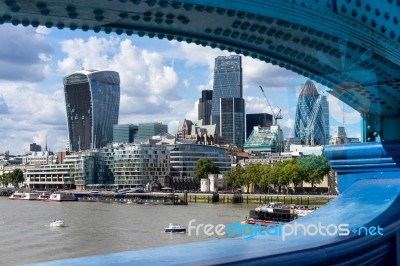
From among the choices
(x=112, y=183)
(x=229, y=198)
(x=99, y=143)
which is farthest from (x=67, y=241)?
(x=99, y=143)

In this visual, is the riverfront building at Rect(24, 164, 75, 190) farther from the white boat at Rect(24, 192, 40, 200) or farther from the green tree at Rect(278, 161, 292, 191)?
the green tree at Rect(278, 161, 292, 191)

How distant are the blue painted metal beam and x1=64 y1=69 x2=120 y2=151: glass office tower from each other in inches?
5994

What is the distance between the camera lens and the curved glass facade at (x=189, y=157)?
10138 cm

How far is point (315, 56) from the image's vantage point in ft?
18.0

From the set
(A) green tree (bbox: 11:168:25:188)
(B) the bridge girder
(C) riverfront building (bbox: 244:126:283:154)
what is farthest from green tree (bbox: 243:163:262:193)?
(B) the bridge girder

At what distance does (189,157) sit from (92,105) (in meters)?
60.0

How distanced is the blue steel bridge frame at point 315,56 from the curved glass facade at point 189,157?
94480 millimetres

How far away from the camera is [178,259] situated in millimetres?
3500

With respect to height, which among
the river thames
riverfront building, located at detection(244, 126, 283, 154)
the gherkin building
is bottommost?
the river thames

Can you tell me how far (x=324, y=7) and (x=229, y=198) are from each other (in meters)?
67.2

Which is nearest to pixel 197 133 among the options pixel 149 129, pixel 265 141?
pixel 265 141

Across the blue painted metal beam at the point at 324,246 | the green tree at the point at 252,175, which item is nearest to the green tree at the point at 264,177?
the green tree at the point at 252,175

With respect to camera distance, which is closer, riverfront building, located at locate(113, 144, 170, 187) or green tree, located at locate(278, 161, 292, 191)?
green tree, located at locate(278, 161, 292, 191)

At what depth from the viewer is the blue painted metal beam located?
11.6ft
